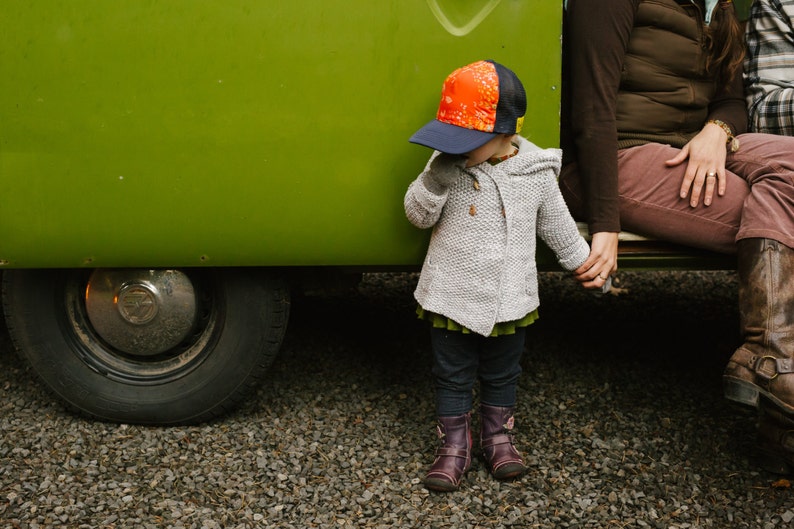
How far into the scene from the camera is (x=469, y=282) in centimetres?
243

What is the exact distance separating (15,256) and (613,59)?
70.2 inches

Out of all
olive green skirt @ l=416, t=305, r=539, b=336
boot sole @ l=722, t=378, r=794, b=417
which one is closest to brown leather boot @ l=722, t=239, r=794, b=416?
boot sole @ l=722, t=378, r=794, b=417

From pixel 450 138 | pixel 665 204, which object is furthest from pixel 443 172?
pixel 665 204

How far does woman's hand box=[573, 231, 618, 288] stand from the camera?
8.36ft

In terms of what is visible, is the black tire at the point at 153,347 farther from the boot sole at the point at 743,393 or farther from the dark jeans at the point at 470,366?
the boot sole at the point at 743,393

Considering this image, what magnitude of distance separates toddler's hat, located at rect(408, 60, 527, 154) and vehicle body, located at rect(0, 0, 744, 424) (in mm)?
162

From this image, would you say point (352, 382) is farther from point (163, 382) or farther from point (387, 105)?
point (387, 105)

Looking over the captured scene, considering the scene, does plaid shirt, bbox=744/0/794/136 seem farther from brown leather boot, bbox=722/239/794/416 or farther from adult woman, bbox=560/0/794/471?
brown leather boot, bbox=722/239/794/416

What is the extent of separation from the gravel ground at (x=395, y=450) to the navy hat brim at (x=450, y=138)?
3.18 feet

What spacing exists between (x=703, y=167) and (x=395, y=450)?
4.08 ft

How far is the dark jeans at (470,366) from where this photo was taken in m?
2.56

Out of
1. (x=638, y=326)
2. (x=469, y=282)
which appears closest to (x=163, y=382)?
(x=469, y=282)

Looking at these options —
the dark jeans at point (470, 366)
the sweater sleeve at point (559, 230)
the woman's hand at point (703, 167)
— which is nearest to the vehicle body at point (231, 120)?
the sweater sleeve at point (559, 230)

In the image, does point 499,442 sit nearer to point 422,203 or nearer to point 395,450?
point 395,450
